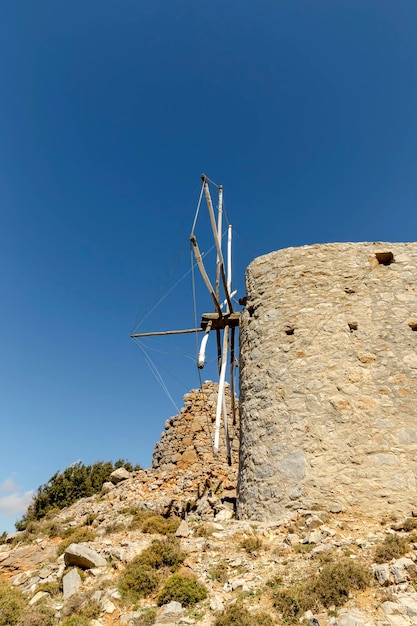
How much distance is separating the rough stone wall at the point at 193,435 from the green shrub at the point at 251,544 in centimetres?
801

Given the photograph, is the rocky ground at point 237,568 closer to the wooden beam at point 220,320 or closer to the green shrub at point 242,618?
the green shrub at point 242,618

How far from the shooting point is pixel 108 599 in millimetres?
5703

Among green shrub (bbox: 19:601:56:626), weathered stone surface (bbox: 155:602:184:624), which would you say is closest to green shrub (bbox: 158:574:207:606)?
weathered stone surface (bbox: 155:602:184:624)

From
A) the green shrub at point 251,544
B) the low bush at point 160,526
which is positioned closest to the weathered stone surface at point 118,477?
the low bush at point 160,526

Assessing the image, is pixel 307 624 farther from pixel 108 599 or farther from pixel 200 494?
pixel 200 494

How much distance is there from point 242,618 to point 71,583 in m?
3.11

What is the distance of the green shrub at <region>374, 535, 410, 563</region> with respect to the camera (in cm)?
518

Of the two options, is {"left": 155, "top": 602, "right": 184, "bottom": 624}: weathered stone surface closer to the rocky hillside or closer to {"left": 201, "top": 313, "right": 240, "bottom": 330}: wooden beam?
the rocky hillside

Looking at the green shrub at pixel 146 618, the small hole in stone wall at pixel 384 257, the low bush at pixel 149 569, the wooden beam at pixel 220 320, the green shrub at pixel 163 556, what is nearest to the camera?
the green shrub at pixel 146 618

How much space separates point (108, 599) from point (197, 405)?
11.1 metres

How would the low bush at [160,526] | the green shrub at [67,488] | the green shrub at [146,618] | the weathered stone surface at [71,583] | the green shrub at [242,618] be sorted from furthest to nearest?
the green shrub at [67,488] < the low bush at [160,526] < the weathered stone surface at [71,583] < the green shrub at [146,618] < the green shrub at [242,618]

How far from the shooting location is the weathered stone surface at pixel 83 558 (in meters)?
6.82

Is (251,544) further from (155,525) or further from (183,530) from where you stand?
(155,525)

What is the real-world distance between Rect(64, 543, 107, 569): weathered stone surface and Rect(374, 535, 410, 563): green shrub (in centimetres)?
434
